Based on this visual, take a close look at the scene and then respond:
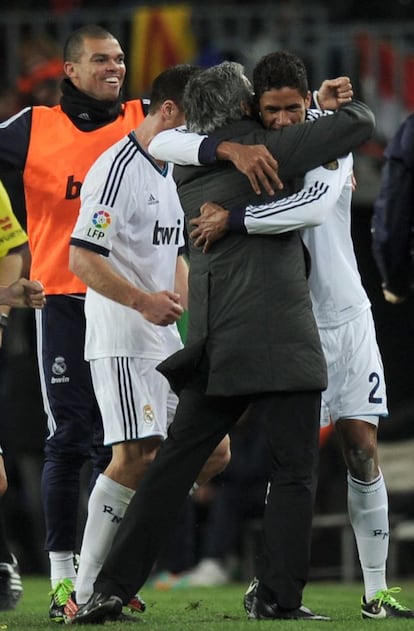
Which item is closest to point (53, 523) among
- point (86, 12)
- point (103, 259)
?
point (103, 259)

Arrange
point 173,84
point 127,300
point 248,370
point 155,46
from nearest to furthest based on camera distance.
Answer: point 248,370 < point 127,300 < point 173,84 < point 155,46

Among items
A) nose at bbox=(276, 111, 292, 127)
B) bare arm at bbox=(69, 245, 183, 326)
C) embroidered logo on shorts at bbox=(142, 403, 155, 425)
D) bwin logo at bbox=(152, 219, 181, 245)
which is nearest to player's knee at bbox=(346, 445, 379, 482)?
embroidered logo on shorts at bbox=(142, 403, 155, 425)

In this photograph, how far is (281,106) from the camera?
6.39 meters

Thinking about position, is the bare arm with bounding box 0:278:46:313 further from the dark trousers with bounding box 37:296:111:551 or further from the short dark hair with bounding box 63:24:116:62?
the short dark hair with bounding box 63:24:116:62

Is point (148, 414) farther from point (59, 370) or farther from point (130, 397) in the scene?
point (59, 370)

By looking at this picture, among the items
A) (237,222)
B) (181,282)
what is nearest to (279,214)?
(237,222)

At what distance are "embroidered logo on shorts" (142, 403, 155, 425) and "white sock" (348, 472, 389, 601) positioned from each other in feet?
2.90

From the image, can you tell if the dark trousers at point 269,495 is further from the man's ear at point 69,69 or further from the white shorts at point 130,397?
the man's ear at point 69,69

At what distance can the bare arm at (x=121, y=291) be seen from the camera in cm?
667

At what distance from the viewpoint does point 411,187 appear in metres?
7.25

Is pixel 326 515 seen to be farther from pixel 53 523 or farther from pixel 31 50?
pixel 53 523

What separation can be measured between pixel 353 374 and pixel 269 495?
835 millimetres

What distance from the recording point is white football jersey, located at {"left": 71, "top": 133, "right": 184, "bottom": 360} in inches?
272

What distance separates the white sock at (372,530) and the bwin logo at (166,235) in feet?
4.24
